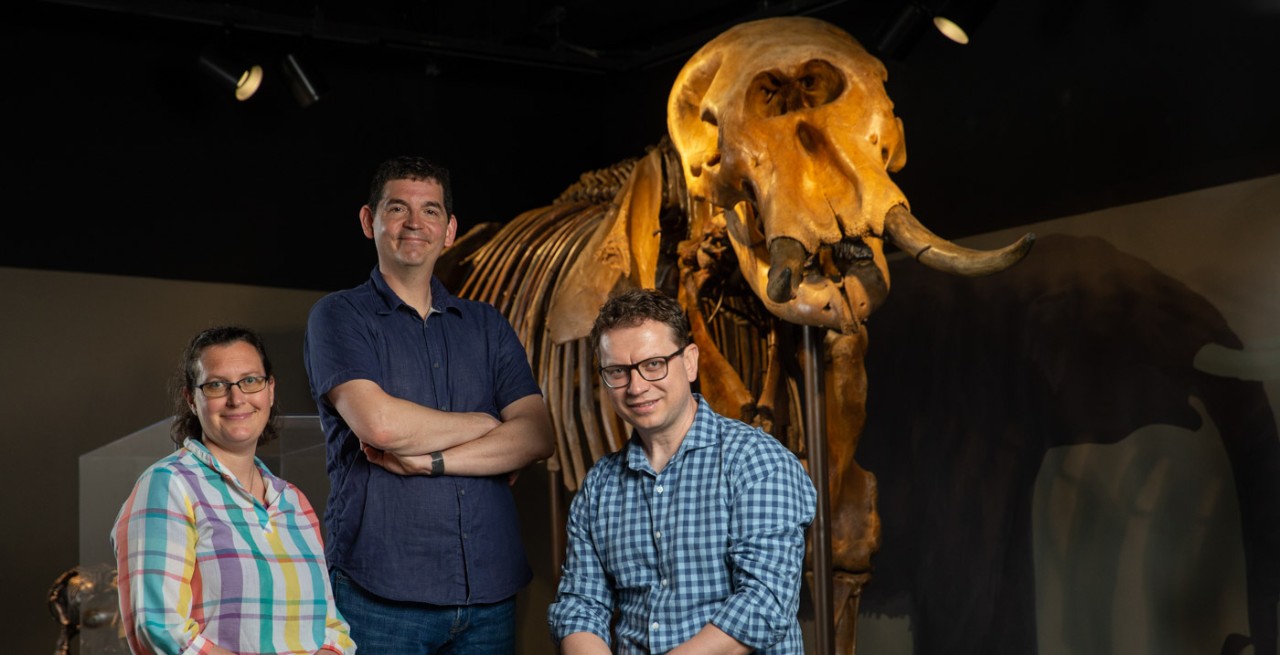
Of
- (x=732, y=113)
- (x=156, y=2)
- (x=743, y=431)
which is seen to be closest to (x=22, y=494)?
(x=156, y=2)

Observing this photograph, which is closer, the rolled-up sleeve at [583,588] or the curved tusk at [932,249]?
the rolled-up sleeve at [583,588]

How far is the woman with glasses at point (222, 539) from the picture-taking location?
2.24m

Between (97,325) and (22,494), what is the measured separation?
750 mm

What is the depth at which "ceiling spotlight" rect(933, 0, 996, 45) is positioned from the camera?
14.2 feet

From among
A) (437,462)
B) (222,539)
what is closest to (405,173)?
(437,462)

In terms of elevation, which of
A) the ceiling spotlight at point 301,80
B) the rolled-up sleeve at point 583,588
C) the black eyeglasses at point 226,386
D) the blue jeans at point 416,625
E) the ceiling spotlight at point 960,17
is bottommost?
the blue jeans at point 416,625

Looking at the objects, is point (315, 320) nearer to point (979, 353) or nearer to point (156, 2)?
point (979, 353)

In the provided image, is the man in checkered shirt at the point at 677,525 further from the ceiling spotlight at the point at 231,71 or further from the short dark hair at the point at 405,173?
the ceiling spotlight at the point at 231,71

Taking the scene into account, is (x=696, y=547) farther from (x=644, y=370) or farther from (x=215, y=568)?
(x=215, y=568)

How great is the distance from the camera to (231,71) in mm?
5348

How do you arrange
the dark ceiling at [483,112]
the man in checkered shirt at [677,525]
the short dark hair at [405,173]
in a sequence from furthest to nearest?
the dark ceiling at [483,112], the short dark hair at [405,173], the man in checkered shirt at [677,525]

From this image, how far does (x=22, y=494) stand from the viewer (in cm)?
543

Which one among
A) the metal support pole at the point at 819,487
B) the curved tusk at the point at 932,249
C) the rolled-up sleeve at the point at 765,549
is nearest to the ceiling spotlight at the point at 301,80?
the metal support pole at the point at 819,487

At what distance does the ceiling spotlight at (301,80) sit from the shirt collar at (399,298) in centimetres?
283
